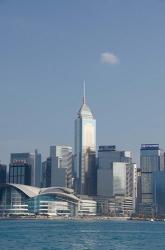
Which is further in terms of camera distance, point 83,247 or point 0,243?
point 0,243

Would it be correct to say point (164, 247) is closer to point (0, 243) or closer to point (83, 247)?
point (83, 247)

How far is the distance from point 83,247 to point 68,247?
162cm

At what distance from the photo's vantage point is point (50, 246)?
6662 centimetres

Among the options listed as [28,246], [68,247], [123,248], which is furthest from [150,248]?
[28,246]

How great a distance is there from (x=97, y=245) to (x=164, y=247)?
7088mm

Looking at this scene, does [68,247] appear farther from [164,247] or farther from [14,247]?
[164,247]

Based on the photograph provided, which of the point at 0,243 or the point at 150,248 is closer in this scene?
the point at 150,248

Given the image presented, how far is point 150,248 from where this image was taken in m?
66.2

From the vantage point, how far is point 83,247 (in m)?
65.0

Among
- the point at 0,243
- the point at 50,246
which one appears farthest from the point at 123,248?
the point at 0,243

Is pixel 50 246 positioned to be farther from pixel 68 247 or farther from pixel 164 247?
pixel 164 247

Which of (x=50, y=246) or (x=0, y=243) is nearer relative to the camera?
(x=50, y=246)

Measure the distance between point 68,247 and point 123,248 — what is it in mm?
5539

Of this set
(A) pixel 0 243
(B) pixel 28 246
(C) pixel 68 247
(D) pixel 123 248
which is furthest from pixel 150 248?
(A) pixel 0 243
